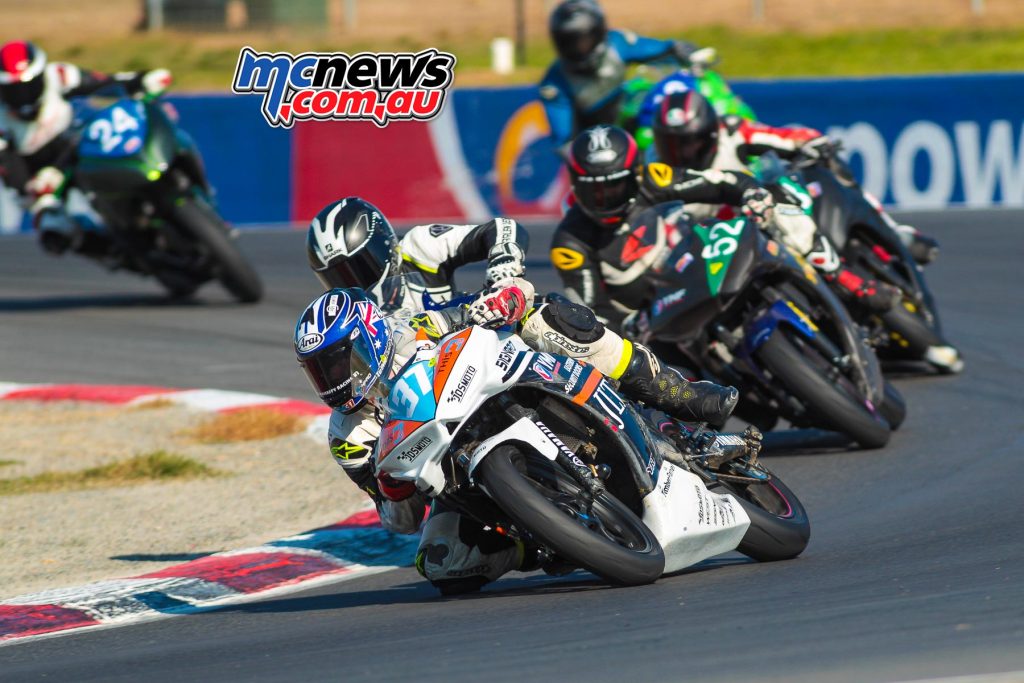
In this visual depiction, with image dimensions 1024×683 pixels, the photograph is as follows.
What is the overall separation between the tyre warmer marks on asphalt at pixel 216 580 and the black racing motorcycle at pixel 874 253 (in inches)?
123

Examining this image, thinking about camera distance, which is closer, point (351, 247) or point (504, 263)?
point (504, 263)

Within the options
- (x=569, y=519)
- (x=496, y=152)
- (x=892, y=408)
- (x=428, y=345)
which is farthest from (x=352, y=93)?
(x=569, y=519)

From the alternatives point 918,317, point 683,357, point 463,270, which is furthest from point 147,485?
point 463,270

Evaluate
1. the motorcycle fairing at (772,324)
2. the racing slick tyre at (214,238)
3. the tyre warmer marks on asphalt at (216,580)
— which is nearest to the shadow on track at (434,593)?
the tyre warmer marks on asphalt at (216,580)

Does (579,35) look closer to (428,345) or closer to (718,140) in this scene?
(718,140)

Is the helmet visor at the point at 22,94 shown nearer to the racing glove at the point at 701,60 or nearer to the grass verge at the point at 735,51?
the racing glove at the point at 701,60

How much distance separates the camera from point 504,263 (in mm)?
5758

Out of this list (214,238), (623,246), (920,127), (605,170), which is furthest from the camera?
(920,127)

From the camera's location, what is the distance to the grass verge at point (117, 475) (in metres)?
8.20

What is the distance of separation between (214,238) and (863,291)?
5685 mm

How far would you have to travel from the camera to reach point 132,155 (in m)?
12.6

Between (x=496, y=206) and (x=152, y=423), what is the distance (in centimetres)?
824

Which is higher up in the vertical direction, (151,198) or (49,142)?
(49,142)

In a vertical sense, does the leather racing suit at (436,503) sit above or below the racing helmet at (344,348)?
below
